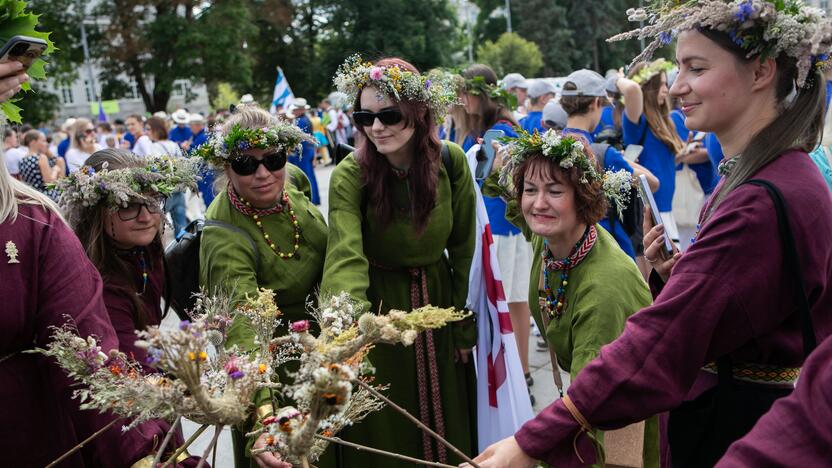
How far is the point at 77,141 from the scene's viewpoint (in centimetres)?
1148

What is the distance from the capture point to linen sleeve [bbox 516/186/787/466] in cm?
167

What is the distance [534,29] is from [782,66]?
163 feet

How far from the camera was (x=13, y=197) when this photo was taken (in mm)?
1947

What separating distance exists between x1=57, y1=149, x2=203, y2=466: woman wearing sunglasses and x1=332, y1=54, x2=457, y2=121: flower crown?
2.89 feet

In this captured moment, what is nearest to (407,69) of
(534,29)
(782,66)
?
(782,66)

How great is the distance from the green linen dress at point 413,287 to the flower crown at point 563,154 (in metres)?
0.59

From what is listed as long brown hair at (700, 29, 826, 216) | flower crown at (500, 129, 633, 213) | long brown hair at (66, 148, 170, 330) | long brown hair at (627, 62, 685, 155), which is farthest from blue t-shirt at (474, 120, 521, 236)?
long brown hair at (700, 29, 826, 216)

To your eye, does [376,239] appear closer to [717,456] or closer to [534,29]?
[717,456]

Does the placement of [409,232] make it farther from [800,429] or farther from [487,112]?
[487,112]

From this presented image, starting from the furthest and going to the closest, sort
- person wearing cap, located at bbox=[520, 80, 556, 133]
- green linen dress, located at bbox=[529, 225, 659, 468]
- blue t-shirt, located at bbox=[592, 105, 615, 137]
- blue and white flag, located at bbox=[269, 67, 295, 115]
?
blue and white flag, located at bbox=[269, 67, 295, 115] → person wearing cap, located at bbox=[520, 80, 556, 133] → blue t-shirt, located at bbox=[592, 105, 615, 137] → green linen dress, located at bbox=[529, 225, 659, 468]

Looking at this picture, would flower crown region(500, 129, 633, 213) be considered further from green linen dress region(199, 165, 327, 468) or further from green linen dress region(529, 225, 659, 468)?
green linen dress region(199, 165, 327, 468)

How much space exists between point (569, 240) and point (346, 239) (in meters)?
0.95

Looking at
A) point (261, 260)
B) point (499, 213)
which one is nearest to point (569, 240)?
point (261, 260)

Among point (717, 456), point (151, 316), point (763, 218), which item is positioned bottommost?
point (717, 456)
